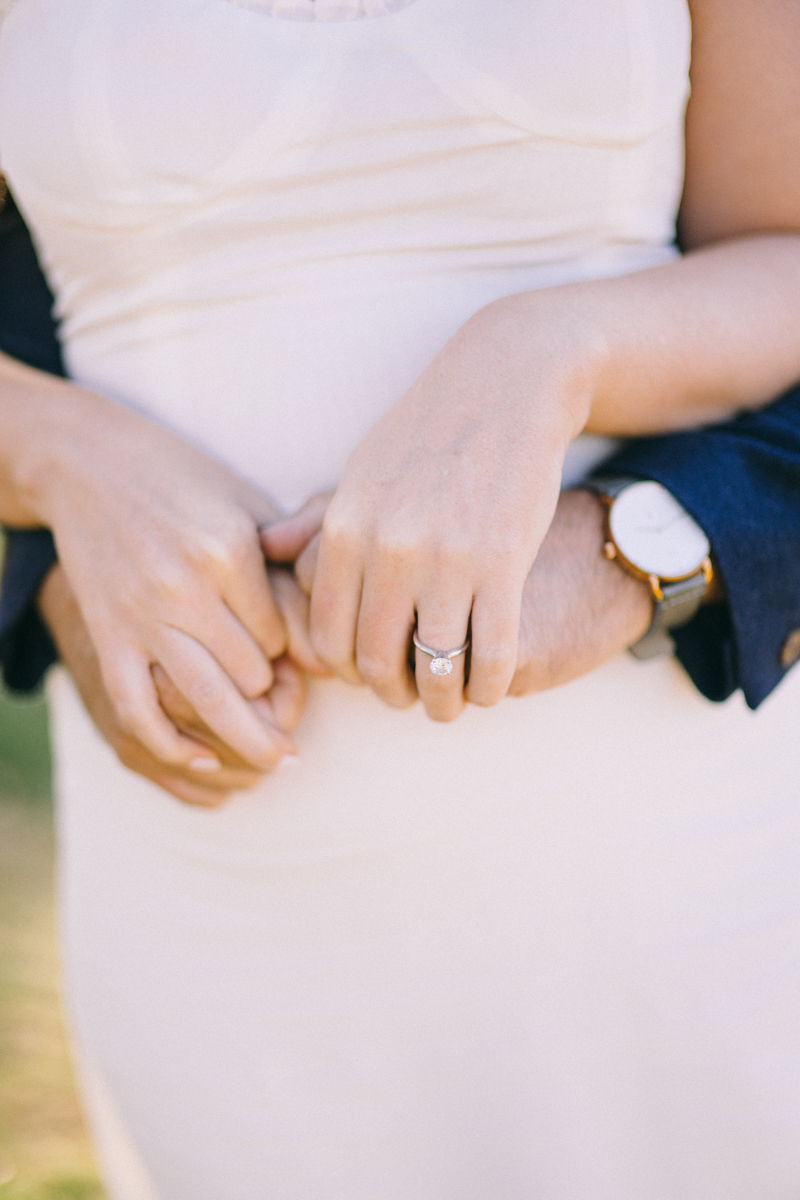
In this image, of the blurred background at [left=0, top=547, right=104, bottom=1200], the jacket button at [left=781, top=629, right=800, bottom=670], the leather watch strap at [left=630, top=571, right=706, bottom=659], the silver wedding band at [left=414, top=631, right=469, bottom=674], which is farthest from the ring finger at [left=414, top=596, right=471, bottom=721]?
the blurred background at [left=0, top=547, right=104, bottom=1200]

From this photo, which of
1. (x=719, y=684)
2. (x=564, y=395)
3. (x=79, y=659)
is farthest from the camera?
(x=79, y=659)

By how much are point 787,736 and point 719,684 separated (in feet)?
0.53

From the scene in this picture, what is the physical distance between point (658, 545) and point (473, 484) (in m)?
0.24

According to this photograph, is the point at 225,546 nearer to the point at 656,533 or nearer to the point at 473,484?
the point at 473,484

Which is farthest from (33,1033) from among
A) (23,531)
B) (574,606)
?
(574,606)

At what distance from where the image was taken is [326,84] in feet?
2.93

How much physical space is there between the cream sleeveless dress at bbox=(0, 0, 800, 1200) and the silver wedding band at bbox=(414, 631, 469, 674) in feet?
0.53

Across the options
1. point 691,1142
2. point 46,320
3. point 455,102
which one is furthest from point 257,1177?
point 455,102

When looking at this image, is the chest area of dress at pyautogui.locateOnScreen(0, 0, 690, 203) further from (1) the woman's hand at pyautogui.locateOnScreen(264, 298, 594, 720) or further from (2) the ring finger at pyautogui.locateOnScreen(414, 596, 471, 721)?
(2) the ring finger at pyautogui.locateOnScreen(414, 596, 471, 721)

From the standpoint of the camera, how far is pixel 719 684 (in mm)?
972

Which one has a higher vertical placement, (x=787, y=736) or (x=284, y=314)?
(x=284, y=314)

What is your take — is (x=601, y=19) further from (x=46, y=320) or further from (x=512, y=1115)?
(x=512, y=1115)

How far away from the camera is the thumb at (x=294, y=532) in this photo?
933mm

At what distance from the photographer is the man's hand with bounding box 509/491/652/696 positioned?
895 mm
